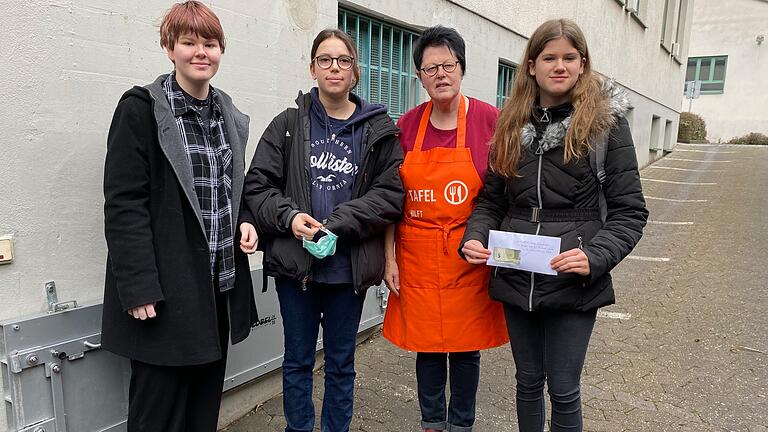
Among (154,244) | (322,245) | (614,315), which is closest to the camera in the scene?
(154,244)

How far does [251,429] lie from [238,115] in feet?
6.12

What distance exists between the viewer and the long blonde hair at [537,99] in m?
2.06

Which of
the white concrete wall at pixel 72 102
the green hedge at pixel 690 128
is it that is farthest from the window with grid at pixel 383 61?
the green hedge at pixel 690 128

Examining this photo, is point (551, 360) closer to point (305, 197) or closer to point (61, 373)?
point (305, 197)

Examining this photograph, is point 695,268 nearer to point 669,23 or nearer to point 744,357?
point 744,357

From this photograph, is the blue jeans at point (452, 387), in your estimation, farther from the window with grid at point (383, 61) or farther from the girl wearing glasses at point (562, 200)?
the window with grid at point (383, 61)

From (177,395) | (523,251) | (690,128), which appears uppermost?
(690,128)

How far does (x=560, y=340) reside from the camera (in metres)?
2.17

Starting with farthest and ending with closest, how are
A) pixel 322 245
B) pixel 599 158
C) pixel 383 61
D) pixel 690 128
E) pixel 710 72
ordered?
pixel 710 72
pixel 690 128
pixel 383 61
pixel 322 245
pixel 599 158

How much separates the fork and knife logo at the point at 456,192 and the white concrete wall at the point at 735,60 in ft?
94.7

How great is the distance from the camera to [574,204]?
2125mm

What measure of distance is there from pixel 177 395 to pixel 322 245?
0.86 m

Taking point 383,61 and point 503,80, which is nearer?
point 383,61

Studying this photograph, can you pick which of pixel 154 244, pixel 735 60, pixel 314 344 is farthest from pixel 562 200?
pixel 735 60
